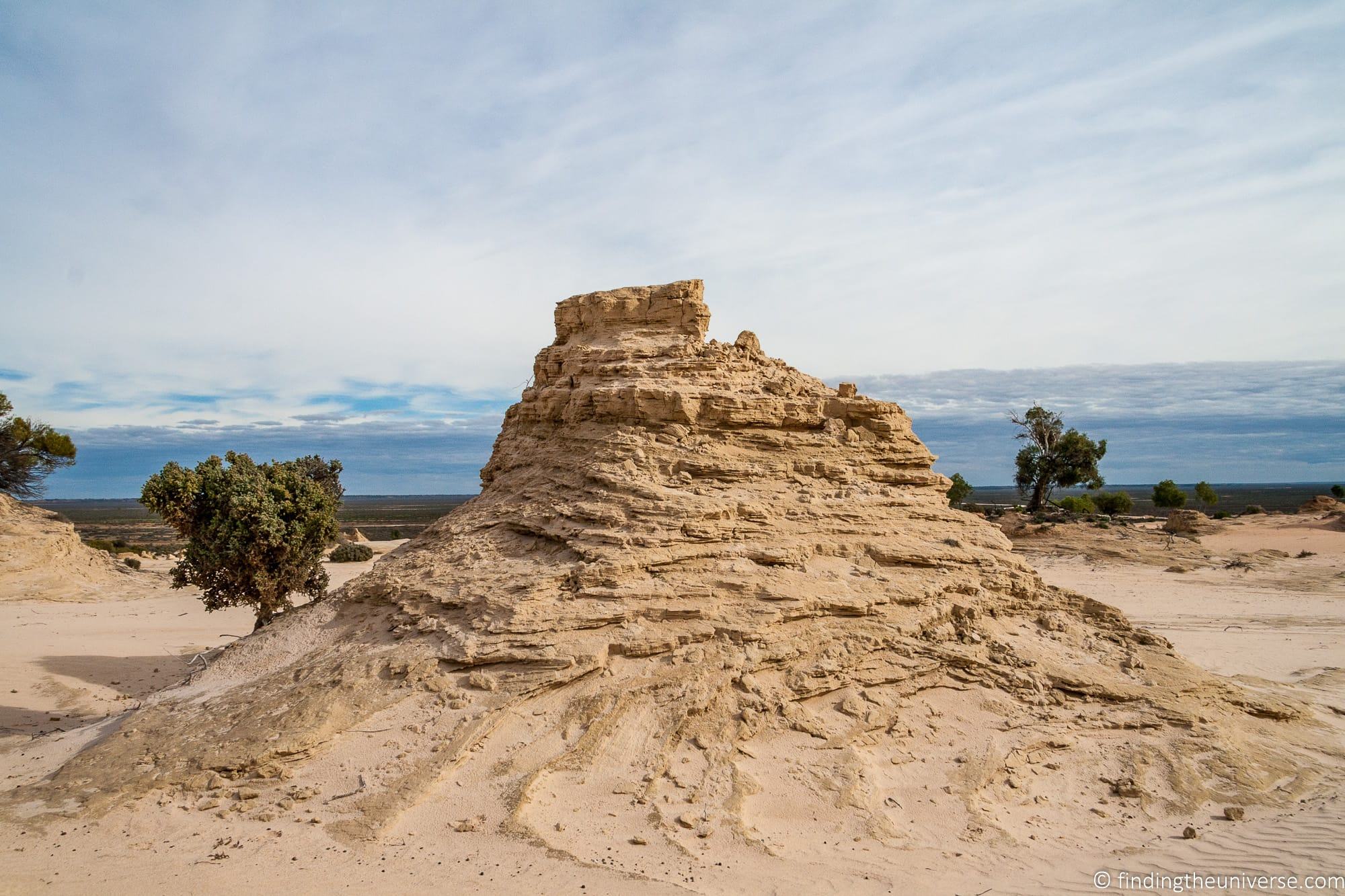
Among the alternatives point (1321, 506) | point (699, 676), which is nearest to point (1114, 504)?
point (1321, 506)

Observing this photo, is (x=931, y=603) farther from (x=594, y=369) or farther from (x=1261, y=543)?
(x=1261, y=543)

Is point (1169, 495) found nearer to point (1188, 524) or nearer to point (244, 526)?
point (1188, 524)

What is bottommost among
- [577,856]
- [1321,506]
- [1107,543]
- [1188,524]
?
[577,856]

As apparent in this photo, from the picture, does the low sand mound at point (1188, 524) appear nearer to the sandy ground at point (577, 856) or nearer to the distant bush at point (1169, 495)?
the distant bush at point (1169, 495)

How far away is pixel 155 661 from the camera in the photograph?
52.9ft

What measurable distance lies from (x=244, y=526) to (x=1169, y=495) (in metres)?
54.3

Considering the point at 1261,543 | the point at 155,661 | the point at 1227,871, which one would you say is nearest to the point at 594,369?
the point at 1227,871

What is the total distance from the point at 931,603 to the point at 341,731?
23.4ft

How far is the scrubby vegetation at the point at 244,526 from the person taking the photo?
12.9 m

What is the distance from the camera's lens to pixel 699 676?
8.45 meters

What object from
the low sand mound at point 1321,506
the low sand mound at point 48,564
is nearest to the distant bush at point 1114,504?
the low sand mound at point 1321,506

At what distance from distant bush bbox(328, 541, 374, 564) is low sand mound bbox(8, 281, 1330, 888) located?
21238 millimetres

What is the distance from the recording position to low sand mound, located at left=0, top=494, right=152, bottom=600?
22.5 meters

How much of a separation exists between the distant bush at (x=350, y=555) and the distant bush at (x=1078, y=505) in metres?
37.9
